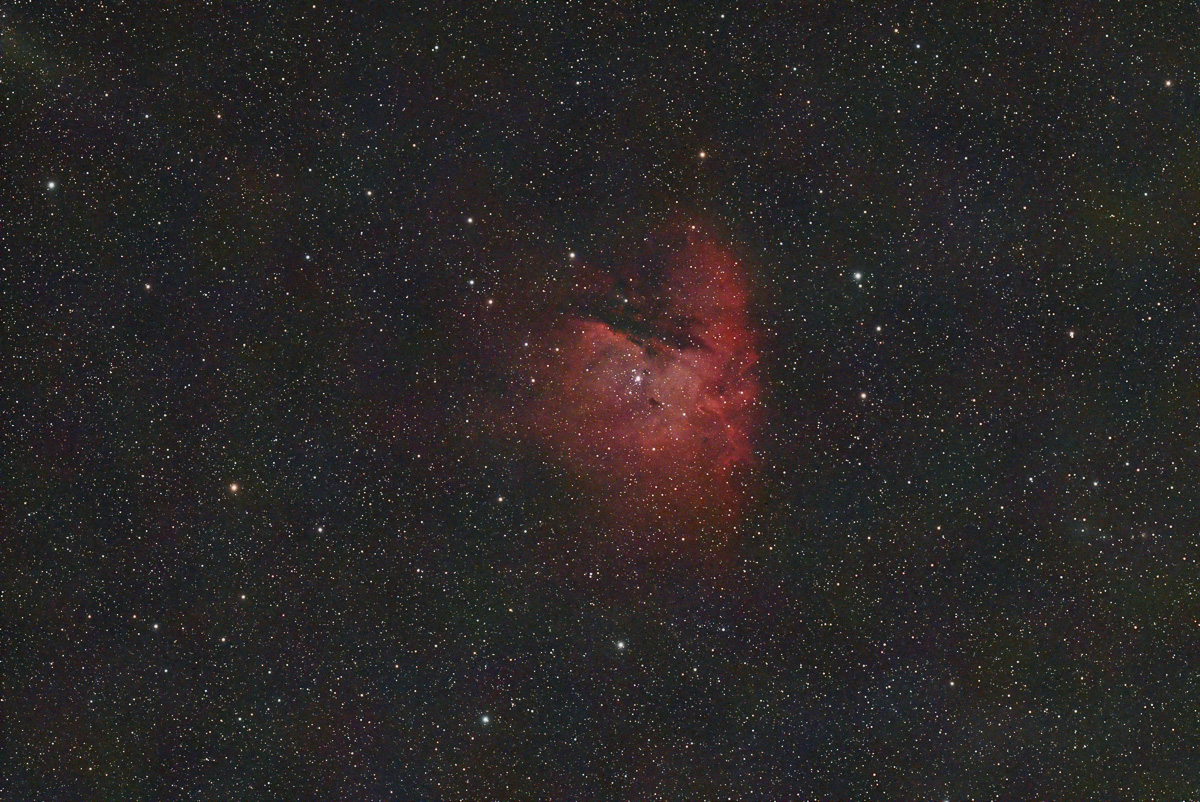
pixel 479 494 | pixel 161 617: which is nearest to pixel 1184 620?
pixel 479 494

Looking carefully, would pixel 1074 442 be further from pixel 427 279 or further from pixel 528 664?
pixel 427 279

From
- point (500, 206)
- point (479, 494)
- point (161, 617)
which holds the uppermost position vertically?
point (500, 206)

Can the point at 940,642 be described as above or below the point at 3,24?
below
